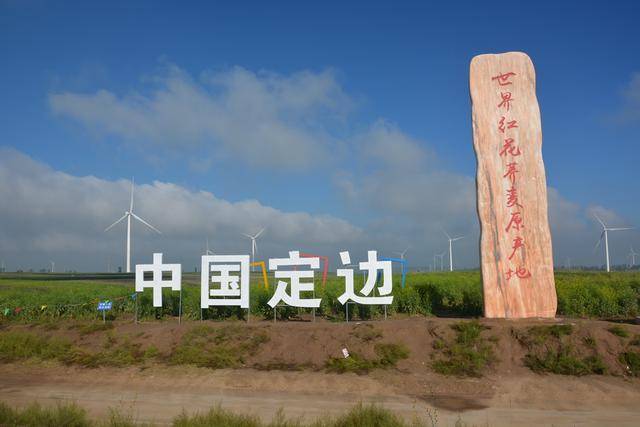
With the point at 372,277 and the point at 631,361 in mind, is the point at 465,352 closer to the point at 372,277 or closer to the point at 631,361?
the point at 631,361

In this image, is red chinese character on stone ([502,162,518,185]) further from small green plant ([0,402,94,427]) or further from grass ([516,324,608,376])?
small green plant ([0,402,94,427])

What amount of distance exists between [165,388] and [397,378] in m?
5.91

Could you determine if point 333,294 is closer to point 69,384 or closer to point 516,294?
point 516,294

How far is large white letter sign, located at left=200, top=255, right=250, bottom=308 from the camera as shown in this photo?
17578mm

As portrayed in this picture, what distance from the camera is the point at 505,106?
15.6m

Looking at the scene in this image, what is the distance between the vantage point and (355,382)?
12461 mm

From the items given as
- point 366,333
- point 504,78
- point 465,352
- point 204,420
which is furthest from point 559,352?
point 204,420

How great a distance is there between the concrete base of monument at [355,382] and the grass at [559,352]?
0.08 meters

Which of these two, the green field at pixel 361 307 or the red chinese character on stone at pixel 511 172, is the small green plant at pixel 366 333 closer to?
the green field at pixel 361 307

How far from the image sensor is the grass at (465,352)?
41.6ft

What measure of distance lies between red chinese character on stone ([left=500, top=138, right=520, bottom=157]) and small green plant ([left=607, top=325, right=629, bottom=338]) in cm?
558

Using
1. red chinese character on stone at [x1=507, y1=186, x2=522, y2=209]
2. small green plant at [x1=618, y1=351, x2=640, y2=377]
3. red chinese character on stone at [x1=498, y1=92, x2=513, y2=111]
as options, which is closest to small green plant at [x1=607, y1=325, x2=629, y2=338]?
small green plant at [x1=618, y1=351, x2=640, y2=377]

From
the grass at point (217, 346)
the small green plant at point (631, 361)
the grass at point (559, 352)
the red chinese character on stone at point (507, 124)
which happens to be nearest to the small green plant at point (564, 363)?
the grass at point (559, 352)

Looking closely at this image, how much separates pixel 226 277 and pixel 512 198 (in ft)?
32.6
